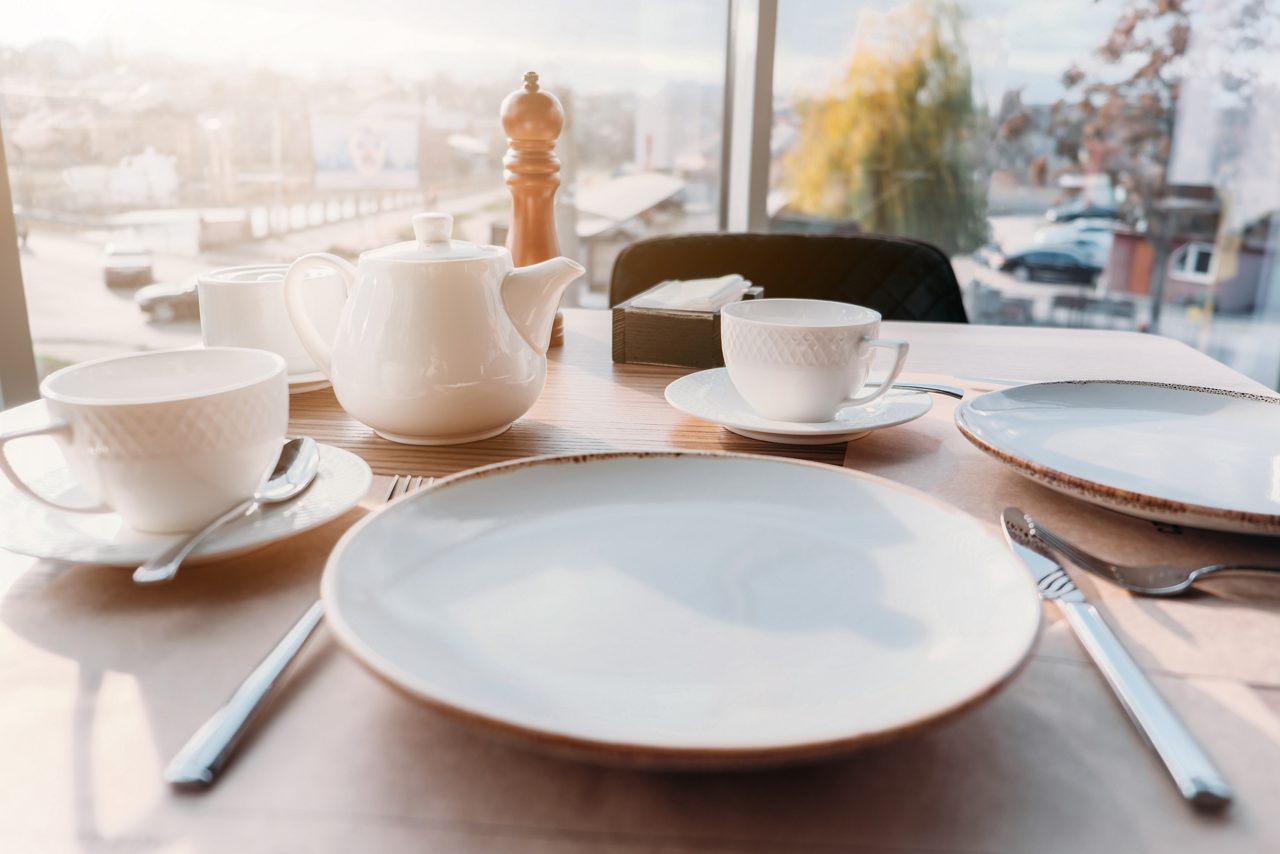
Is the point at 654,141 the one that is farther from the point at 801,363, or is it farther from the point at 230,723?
the point at 230,723

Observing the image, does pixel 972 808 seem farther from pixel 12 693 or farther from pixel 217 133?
pixel 217 133

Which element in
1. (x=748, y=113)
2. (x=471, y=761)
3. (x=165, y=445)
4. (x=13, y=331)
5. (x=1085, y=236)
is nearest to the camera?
(x=471, y=761)

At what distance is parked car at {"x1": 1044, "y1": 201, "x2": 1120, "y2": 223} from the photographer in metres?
2.18

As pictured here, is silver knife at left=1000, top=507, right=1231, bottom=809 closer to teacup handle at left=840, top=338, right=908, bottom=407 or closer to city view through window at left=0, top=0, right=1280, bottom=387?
teacup handle at left=840, top=338, right=908, bottom=407

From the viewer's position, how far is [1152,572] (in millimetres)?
436

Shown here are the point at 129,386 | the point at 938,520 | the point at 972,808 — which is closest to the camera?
the point at 972,808

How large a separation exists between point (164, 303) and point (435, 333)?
166 cm

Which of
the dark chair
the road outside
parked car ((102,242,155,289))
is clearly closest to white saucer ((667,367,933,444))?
the dark chair

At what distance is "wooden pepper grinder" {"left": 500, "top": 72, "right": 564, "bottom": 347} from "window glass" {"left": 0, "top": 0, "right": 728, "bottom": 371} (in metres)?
0.96

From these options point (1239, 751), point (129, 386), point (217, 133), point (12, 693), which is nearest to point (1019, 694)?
point (1239, 751)

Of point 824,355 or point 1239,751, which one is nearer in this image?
point 1239,751

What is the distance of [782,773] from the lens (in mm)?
295

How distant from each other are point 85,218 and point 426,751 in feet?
6.48

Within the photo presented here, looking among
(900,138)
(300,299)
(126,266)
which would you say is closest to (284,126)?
(126,266)
